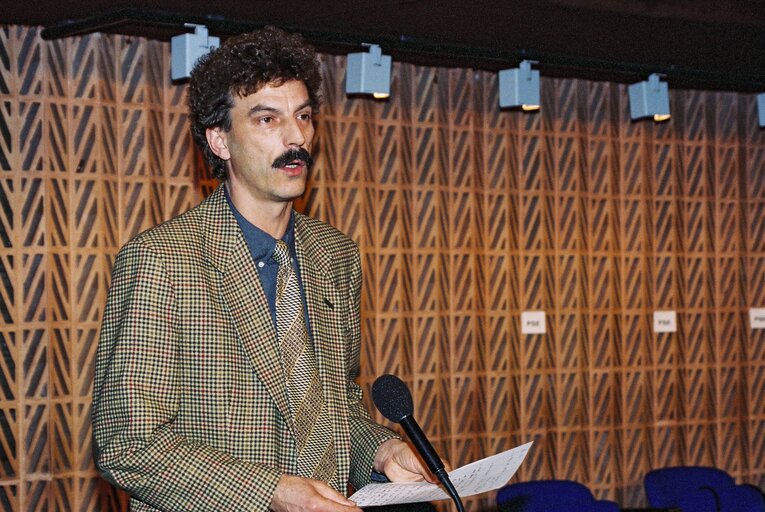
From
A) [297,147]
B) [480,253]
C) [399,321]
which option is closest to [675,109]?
[480,253]

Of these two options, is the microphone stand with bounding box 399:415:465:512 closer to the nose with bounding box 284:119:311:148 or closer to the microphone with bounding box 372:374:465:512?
the microphone with bounding box 372:374:465:512

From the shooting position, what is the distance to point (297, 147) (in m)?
2.21

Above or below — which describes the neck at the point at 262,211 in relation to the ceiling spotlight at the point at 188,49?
below

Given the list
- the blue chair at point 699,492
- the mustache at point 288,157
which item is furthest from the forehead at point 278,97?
the blue chair at point 699,492

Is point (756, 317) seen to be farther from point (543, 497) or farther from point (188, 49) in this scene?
point (188, 49)

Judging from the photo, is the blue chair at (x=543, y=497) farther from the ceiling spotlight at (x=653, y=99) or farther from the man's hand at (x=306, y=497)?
the man's hand at (x=306, y=497)

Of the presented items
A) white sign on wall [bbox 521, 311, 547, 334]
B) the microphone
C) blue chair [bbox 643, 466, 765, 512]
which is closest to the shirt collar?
the microphone

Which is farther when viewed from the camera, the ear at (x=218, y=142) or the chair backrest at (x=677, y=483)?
the chair backrest at (x=677, y=483)

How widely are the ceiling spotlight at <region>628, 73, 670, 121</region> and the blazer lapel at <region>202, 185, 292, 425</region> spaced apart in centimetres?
490

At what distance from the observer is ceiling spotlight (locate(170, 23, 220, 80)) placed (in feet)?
17.1

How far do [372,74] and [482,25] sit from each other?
2.31ft

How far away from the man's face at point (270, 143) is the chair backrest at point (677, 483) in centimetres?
404

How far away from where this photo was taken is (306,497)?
6.33 feet

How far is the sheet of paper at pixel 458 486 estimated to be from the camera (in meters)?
1.98
